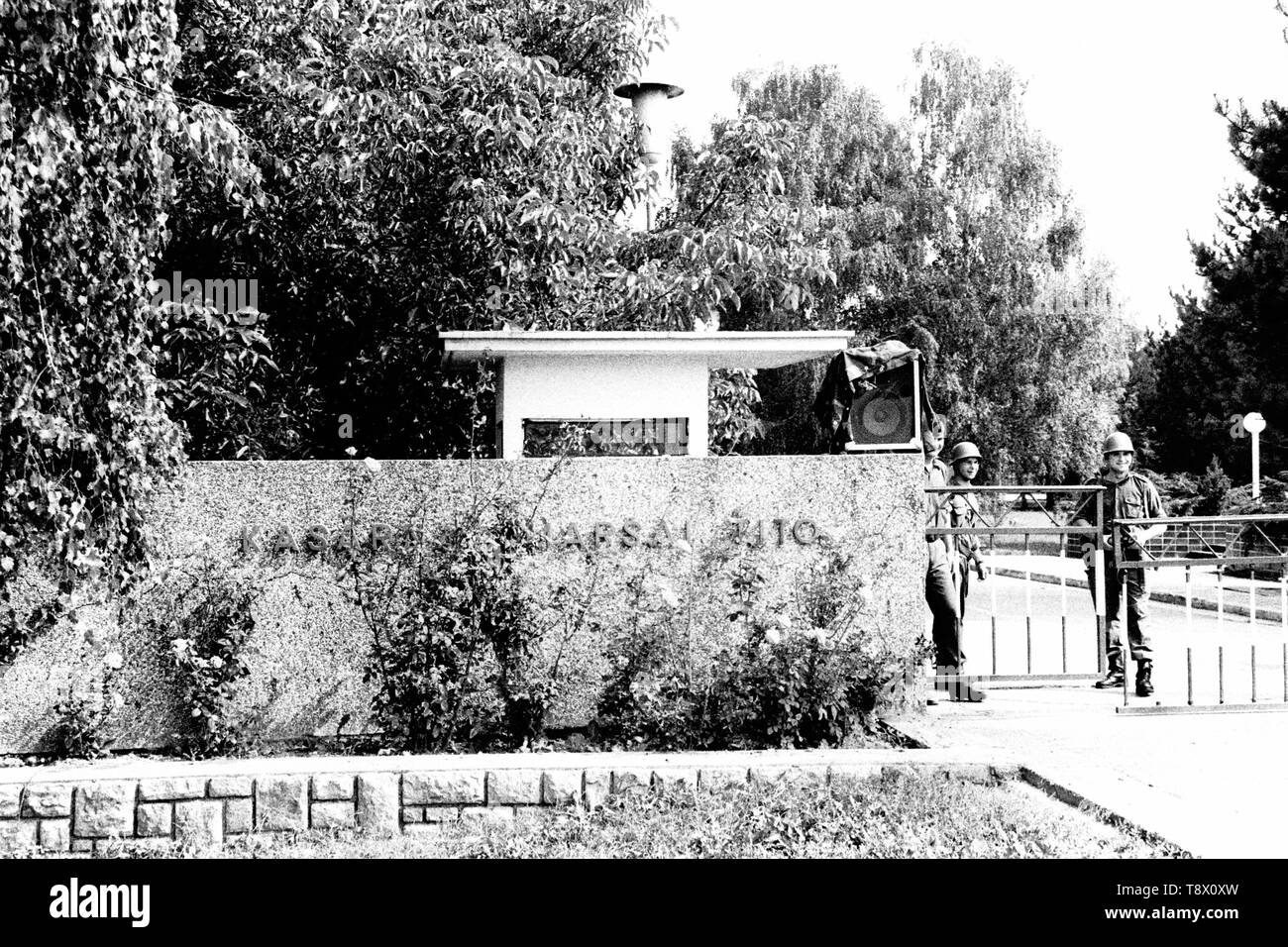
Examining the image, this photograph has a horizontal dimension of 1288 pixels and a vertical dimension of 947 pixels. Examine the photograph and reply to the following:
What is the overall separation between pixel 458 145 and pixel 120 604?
504 centimetres

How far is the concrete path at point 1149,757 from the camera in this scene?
5164 millimetres

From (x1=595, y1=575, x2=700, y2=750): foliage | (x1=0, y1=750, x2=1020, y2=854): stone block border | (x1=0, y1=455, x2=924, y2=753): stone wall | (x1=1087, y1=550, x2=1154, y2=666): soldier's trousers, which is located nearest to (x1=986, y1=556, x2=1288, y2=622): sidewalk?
(x1=1087, y1=550, x2=1154, y2=666): soldier's trousers

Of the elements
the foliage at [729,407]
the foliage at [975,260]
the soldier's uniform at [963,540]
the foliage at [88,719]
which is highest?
the foliage at [975,260]

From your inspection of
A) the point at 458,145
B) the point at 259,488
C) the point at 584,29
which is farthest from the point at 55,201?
the point at 584,29

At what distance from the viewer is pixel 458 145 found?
10.2 metres

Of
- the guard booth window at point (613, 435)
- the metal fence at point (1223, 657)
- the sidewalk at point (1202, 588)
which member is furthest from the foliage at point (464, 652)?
the sidewalk at point (1202, 588)

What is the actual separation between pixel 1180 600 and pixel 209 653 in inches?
634

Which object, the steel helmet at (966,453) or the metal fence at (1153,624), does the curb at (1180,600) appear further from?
the steel helmet at (966,453)

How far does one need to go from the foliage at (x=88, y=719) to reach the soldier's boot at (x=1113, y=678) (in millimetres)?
6385

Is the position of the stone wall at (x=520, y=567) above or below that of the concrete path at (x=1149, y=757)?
above

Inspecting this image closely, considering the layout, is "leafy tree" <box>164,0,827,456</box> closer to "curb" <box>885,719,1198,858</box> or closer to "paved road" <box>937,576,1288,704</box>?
"paved road" <box>937,576,1288,704</box>

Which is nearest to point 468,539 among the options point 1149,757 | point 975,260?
point 1149,757

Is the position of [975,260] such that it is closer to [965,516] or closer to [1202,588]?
[1202,588]
